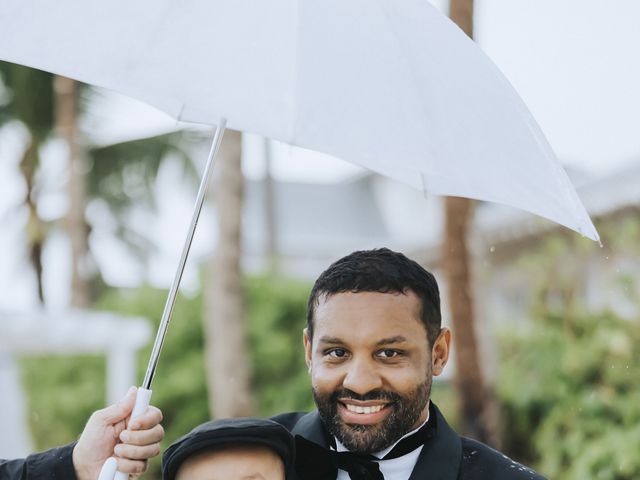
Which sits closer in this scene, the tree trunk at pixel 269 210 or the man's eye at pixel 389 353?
the man's eye at pixel 389 353

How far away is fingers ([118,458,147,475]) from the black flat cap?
6 centimetres

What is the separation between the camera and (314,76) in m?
2.33

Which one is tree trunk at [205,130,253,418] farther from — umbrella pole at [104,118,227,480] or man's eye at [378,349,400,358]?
man's eye at [378,349,400,358]

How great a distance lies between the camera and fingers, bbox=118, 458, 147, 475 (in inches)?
90.0

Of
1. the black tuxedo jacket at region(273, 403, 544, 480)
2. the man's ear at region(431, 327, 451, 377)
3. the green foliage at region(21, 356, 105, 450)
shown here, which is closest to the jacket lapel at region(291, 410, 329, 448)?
the black tuxedo jacket at region(273, 403, 544, 480)

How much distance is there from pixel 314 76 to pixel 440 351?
0.82 m

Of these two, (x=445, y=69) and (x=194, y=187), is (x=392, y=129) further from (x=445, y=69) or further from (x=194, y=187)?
(x=194, y=187)

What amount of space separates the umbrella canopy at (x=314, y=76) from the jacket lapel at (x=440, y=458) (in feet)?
2.08

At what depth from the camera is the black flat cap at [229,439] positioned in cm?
225

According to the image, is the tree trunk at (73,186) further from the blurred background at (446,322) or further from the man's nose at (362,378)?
the man's nose at (362,378)

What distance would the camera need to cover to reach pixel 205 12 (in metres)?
2.41

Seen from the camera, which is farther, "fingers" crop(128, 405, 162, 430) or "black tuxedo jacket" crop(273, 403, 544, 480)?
"black tuxedo jacket" crop(273, 403, 544, 480)

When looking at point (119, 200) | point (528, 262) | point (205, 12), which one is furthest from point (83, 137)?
point (205, 12)

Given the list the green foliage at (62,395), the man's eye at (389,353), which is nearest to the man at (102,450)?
the man's eye at (389,353)
